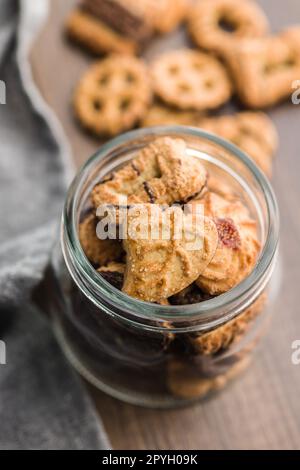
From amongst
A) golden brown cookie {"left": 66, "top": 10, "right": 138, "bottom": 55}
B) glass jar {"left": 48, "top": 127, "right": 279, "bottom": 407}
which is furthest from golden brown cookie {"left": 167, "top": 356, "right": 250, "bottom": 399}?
golden brown cookie {"left": 66, "top": 10, "right": 138, "bottom": 55}

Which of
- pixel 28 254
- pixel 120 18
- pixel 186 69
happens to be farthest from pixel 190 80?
pixel 28 254

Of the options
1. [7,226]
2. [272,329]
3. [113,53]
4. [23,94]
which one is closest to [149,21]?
[113,53]

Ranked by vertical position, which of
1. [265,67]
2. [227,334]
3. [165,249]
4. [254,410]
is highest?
[265,67]

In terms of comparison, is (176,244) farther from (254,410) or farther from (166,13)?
(166,13)

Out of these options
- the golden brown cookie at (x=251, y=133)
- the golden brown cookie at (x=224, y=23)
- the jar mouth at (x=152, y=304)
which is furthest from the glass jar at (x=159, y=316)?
the golden brown cookie at (x=224, y=23)

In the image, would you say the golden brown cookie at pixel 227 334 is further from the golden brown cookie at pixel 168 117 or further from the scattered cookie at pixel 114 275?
the golden brown cookie at pixel 168 117
